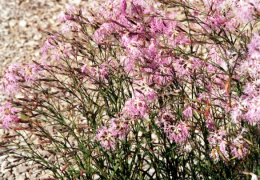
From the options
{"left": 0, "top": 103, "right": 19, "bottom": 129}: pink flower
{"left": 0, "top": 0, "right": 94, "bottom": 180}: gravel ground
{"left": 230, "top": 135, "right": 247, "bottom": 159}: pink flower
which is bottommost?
{"left": 230, "top": 135, "right": 247, "bottom": 159}: pink flower

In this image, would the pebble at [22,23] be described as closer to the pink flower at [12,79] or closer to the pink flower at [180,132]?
the pink flower at [12,79]

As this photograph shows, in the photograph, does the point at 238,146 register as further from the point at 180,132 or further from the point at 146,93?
the point at 146,93

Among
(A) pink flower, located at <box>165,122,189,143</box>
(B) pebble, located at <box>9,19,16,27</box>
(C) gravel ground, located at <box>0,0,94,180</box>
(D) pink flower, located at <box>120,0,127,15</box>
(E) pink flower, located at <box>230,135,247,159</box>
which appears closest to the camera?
(E) pink flower, located at <box>230,135,247,159</box>

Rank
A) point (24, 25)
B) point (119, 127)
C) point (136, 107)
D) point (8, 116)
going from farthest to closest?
1. point (24, 25)
2. point (8, 116)
3. point (119, 127)
4. point (136, 107)

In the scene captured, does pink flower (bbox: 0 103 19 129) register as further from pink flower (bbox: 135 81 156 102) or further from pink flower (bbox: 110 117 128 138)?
pink flower (bbox: 135 81 156 102)

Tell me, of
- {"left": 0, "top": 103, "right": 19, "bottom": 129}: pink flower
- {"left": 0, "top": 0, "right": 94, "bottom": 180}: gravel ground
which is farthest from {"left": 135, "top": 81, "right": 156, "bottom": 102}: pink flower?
{"left": 0, "top": 0, "right": 94, "bottom": 180}: gravel ground

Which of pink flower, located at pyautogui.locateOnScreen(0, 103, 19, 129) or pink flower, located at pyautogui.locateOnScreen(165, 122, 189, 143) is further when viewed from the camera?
pink flower, located at pyautogui.locateOnScreen(0, 103, 19, 129)

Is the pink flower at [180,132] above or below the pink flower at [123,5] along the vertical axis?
below

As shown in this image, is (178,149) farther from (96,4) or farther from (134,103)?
(96,4)

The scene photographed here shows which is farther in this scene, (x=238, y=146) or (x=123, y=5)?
(x=123, y=5)

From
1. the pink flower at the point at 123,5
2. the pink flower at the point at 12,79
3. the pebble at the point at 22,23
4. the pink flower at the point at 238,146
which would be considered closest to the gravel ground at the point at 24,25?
the pebble at the point at 22,23

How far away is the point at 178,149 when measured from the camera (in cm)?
242

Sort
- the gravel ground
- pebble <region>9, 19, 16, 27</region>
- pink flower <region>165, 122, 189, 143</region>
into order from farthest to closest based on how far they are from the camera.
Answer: pebble <region>9, 19, 16, 27</region>
the gravel ground
pink flower <region>165, 122, 189, 143</region>

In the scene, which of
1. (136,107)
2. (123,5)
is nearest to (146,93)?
(136,107)
